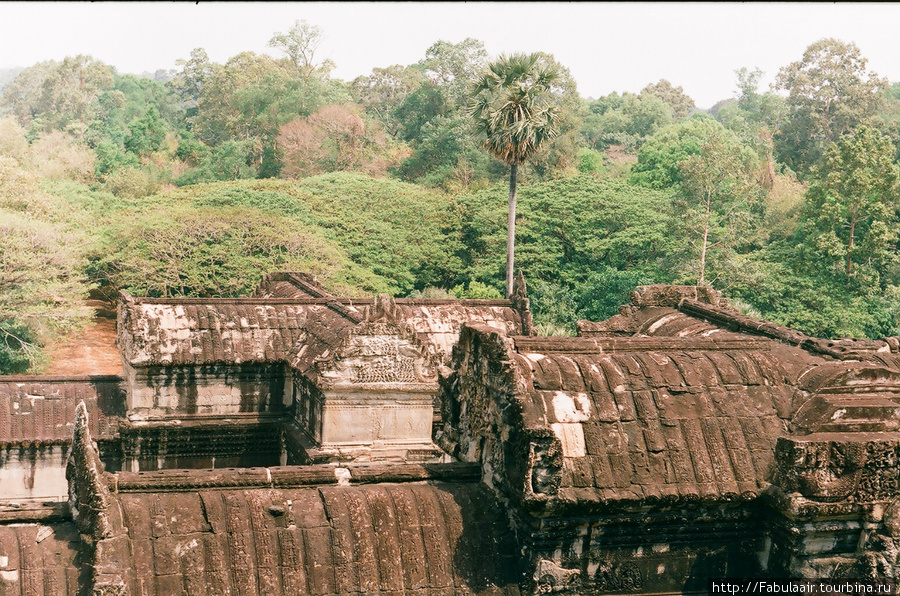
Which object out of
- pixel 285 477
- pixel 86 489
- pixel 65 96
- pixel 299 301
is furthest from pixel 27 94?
pixel 86 489

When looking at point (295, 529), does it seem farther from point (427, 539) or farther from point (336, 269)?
point (336, 269)

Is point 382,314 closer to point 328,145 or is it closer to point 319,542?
point 319,542

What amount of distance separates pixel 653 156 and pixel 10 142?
127 feet

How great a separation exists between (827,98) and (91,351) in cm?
4864

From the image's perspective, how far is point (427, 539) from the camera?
754 cm

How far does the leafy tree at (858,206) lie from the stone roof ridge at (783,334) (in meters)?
33.2

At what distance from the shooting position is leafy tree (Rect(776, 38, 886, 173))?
220 feet

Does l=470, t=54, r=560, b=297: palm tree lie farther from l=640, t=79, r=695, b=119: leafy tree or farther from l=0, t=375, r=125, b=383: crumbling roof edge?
l=640, t=79, r=695, b=119: leafy tree

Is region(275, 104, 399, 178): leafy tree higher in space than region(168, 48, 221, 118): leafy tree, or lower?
lower

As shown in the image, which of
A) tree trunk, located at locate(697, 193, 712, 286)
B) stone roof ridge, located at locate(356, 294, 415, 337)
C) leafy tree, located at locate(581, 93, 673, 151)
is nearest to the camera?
stone roof ridge, located at locate(356, 294, 415, 337)

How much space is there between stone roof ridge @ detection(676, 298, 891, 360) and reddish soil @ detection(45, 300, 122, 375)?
105 ft

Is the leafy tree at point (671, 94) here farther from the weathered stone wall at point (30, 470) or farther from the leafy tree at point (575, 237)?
the weathered stone wall at point (30, 470)

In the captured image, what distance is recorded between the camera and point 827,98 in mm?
67625

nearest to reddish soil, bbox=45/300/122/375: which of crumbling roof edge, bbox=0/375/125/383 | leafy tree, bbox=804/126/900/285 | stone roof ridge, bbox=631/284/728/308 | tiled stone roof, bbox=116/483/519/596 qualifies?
crumbling roof edge, bbox=0/375/125/383
